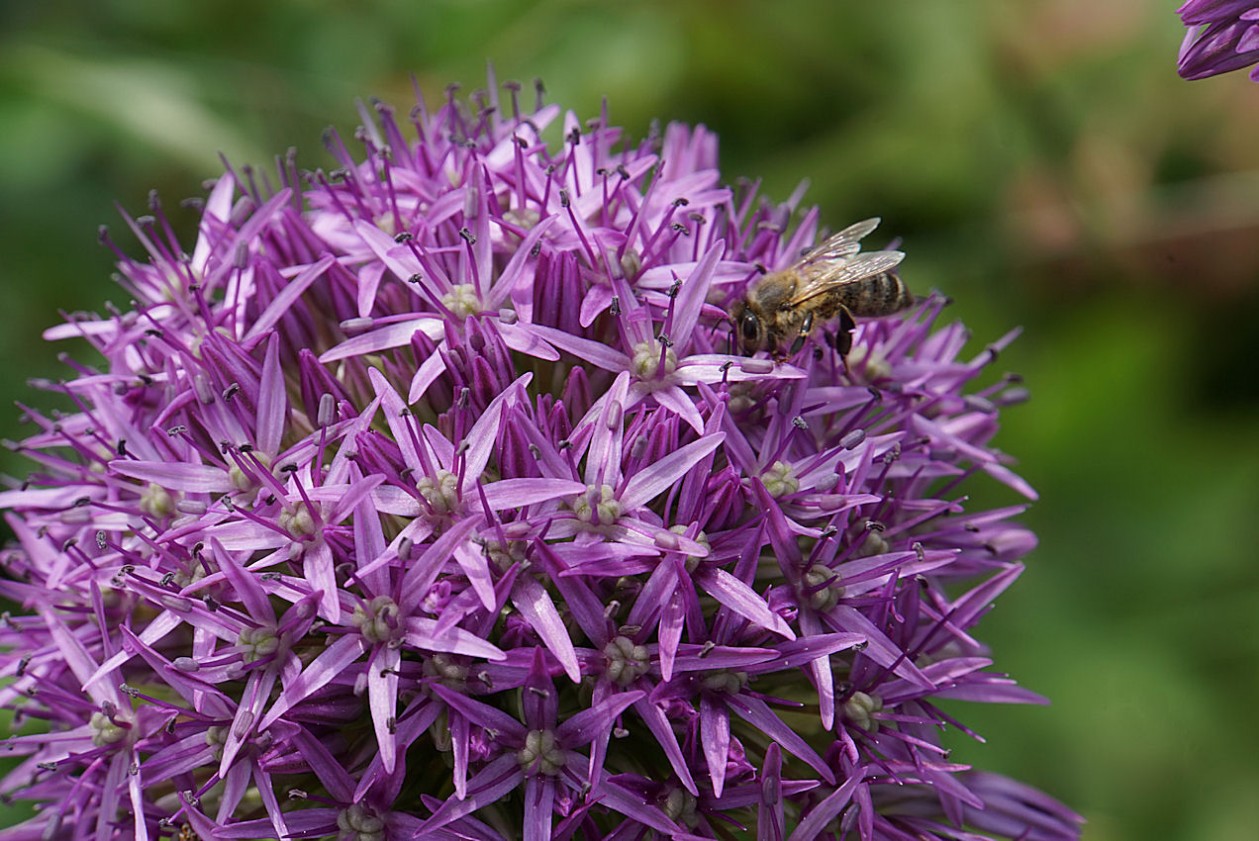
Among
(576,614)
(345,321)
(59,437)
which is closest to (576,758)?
(576,614)

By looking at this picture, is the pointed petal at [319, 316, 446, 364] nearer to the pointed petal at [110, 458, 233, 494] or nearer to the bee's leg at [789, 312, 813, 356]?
the pointed petal at [110, 458, 233, 494]

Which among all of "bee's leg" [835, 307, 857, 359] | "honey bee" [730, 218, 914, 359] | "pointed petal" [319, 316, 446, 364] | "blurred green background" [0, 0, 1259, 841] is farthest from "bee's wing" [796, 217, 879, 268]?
"blurred green background" [0, 0, 1259, 841]

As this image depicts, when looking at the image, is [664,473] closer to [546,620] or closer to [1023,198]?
[546,620]

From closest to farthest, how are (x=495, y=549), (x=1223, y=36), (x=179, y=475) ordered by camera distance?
(x=1223, y=36), (x=495, y=549), (x=179, y=475)

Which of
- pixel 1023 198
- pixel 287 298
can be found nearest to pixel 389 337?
pixel 287 298

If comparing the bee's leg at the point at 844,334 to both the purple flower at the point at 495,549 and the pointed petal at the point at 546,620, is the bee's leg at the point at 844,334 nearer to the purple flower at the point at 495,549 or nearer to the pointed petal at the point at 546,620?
the purple flower at the point at 495,549
